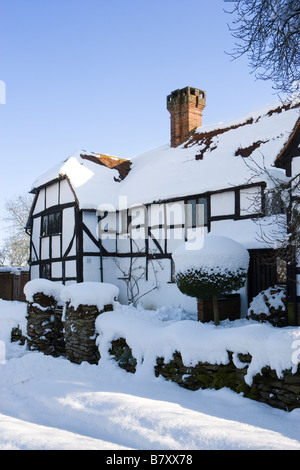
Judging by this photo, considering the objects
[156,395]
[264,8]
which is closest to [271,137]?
[264,8]

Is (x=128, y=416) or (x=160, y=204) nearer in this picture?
(x=128, y=416)

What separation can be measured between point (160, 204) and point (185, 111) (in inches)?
253

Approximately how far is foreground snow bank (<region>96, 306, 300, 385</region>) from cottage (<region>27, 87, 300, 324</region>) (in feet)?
10.3

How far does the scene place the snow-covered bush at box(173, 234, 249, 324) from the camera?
8484 millimetres

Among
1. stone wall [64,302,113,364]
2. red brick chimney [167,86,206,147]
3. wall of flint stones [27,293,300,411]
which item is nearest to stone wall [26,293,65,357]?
wall of flint stones [27,293,300,411]

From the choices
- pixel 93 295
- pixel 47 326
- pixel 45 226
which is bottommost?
pixel 47 326

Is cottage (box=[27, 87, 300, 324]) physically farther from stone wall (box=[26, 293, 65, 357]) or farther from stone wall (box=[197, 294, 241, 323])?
stone wall (box=[26, 293, 65, 357])

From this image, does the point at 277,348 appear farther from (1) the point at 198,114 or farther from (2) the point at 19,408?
(1) the point at 198,114

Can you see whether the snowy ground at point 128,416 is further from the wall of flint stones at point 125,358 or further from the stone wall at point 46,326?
the stone wall at point 46,326

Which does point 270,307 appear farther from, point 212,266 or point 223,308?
point 212,266

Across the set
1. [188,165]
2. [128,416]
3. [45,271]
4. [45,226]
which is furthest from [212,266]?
[45,226]

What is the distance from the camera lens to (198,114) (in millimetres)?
18047

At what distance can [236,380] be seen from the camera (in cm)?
700
